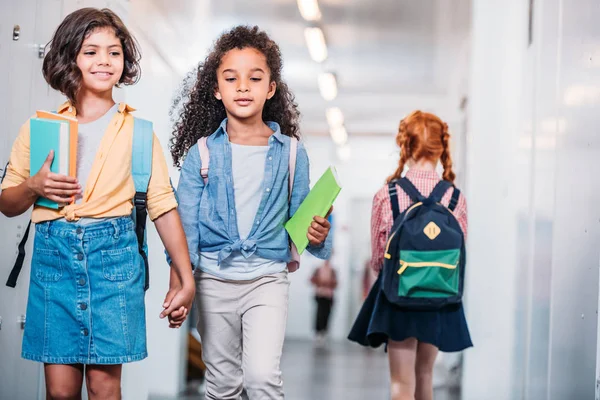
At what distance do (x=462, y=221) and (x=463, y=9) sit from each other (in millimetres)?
3891

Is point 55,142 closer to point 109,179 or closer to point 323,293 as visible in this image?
point 109,179

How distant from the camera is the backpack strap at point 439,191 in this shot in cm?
412

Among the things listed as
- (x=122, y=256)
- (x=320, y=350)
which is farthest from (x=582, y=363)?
(x=320, y=350)

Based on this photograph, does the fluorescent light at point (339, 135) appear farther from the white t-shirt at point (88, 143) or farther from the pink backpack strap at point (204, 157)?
the white t-shirt at point (88, 143)

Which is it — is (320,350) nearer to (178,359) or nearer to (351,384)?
(351,384)

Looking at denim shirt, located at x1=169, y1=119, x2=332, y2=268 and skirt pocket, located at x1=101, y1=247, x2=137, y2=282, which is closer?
skirt pocket, located at x1=101, y1=247, x2=137, y2=282

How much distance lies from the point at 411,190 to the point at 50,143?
6.18 feet

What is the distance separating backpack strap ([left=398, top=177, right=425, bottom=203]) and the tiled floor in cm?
314

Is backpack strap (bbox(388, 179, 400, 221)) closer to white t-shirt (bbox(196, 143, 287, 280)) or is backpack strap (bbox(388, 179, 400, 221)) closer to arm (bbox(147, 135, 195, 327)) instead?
white t-shirt (bbox(196, 143, 287, 280))

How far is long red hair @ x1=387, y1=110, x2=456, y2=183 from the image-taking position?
13.9 ft

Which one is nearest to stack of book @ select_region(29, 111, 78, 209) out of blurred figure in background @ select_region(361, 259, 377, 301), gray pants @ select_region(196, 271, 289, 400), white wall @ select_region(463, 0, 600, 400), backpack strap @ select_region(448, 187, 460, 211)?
gray pants @ select_region(196, 271, 289, 400)

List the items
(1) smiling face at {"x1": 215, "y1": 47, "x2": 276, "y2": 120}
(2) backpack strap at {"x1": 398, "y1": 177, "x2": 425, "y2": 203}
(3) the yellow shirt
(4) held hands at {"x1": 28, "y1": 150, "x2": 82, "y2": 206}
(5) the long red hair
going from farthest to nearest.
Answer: (5) the long red hair < (2) backpack strap at {"x1": 398, "y1": 177, "x2": 425, "y2": 203} < (1) smiling face at {"x1": 215, "y1": 47, "x2": 276, "y2": 120} < (3) the yellow shirt < (4) held hands at {"x1": 28, "y1": 150, "x2": 82, "y2": 206}

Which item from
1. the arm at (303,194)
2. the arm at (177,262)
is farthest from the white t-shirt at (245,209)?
the arm at (177,262)

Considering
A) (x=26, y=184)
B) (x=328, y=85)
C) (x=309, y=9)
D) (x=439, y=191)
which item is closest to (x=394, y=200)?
(x=439, y=191)
